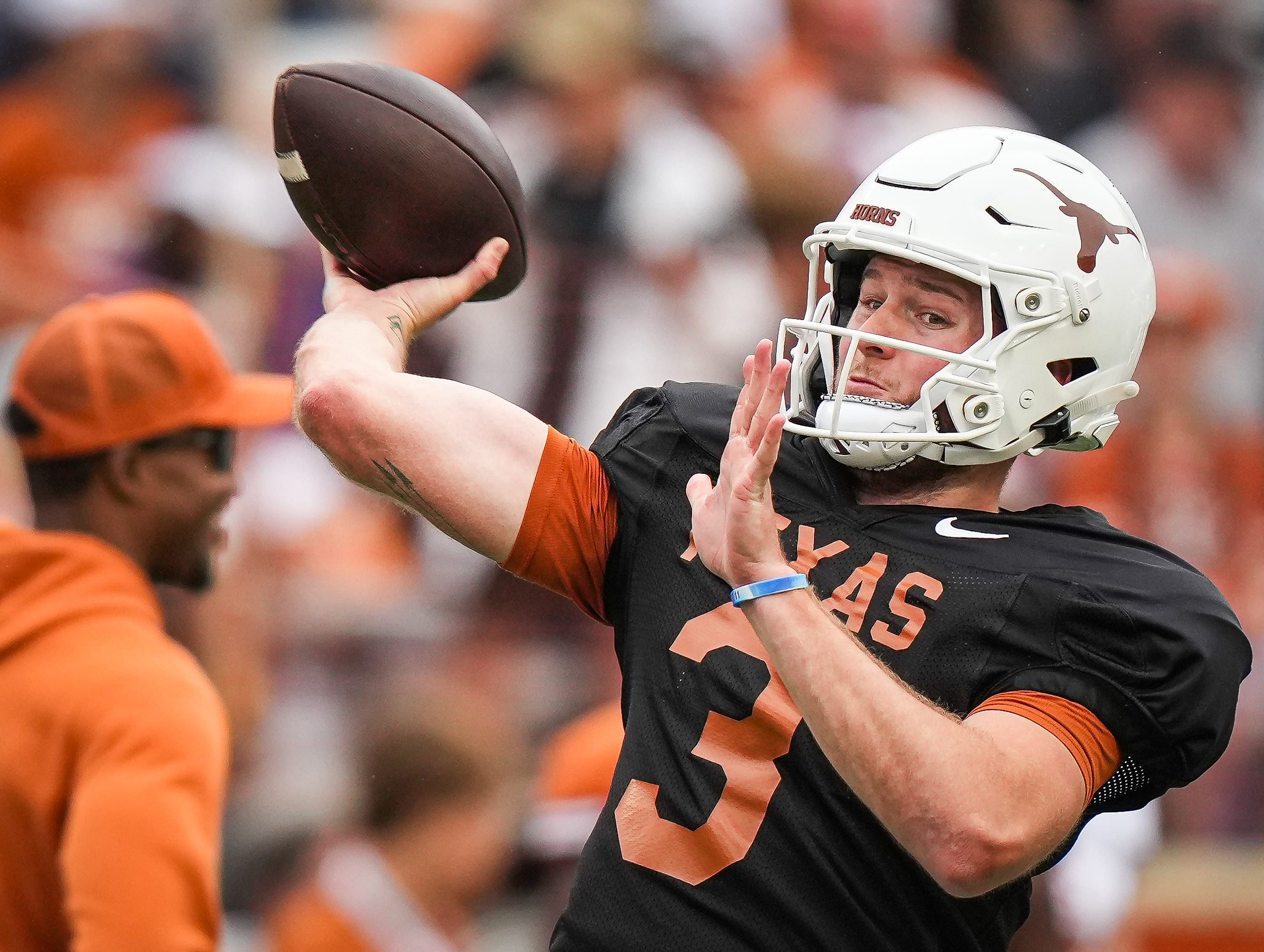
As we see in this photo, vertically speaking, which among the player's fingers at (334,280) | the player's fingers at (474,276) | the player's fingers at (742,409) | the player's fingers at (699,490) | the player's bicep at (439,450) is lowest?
the player's bicep at (439,450)

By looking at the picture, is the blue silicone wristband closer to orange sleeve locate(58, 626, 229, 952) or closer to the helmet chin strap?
the helmet chin strap

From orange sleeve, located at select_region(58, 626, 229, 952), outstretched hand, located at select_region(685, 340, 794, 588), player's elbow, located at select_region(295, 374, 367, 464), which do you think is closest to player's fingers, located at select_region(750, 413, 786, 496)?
outstretched hand, located at select_region(685, 340, 794, 588)

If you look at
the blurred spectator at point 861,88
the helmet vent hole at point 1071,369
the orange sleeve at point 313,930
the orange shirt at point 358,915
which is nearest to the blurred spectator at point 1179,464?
the blurred spectator at point 861,88

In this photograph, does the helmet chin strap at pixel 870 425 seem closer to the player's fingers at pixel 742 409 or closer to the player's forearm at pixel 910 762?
the player's fingers at pixel 742 409

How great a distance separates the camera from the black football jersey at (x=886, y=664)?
202 centimetres

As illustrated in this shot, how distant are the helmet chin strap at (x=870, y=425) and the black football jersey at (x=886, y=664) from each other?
8 centimetres

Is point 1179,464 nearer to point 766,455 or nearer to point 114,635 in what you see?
point 114,635

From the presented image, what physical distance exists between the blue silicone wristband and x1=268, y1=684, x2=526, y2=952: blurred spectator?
2.21 metres

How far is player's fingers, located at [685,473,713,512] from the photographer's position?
6.61ft

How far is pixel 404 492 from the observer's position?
7.07ft

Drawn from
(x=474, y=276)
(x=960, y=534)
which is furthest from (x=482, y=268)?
(x=960, y=534)

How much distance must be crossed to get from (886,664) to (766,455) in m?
0.37

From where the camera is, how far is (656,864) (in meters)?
2.05

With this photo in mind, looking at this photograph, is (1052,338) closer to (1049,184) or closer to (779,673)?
(1049,184)
